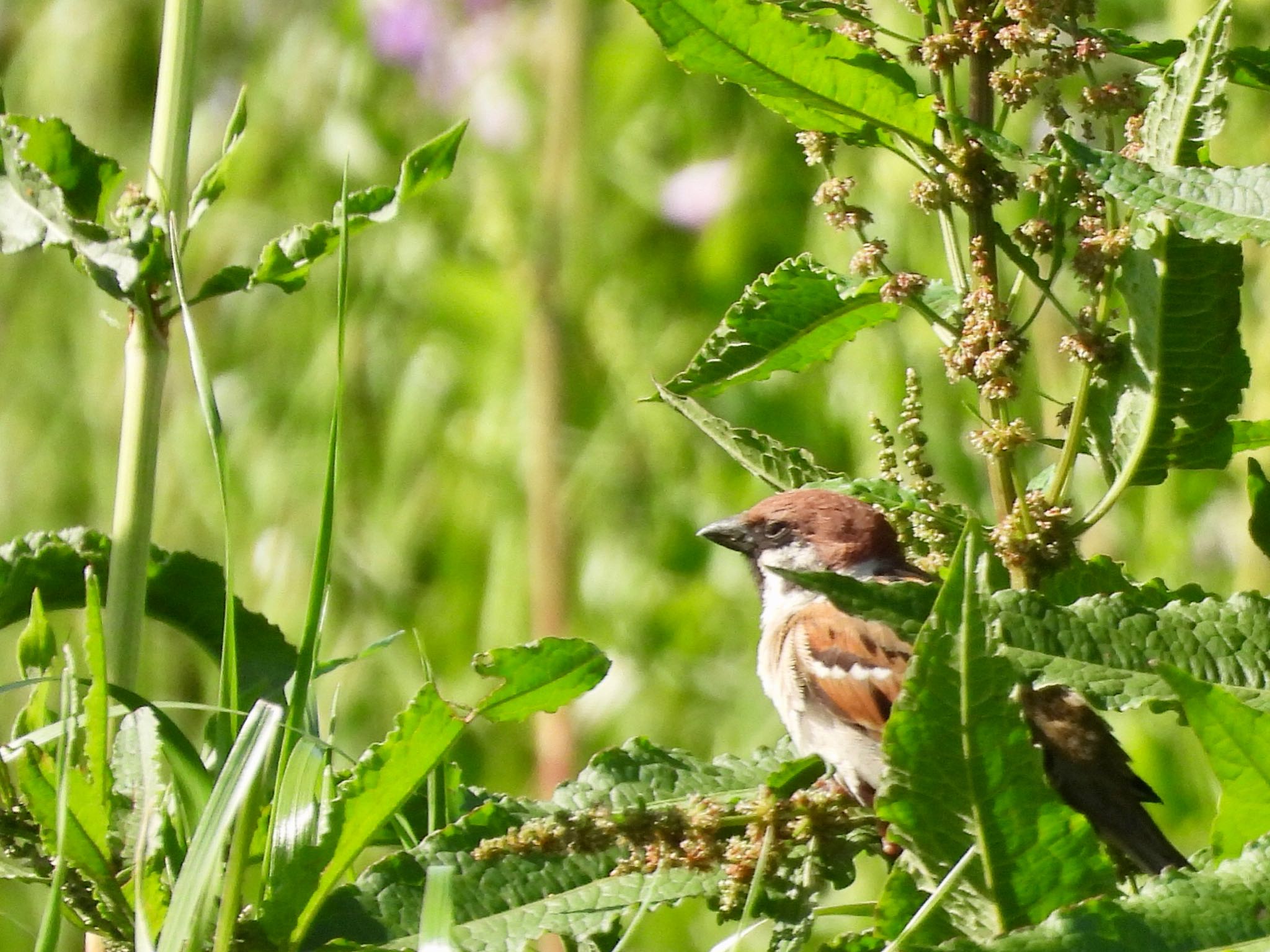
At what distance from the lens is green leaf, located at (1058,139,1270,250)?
1.08 meters

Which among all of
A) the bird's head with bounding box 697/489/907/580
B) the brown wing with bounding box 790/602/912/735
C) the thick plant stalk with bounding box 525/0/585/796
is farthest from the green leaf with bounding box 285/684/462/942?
the thick plant stalk with bounding box 525/0/585/796

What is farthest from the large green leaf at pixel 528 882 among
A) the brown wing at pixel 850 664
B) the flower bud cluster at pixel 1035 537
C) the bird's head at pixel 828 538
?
the bird's head at pixel 828 538

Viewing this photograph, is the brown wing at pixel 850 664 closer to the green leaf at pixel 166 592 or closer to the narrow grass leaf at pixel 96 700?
the green leaf at pixel 166 592

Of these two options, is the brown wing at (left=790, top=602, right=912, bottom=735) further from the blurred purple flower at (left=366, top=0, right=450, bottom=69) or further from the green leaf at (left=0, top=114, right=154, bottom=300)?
the blurred purple flower at (left=366, top=0, right=450, bottom=69)

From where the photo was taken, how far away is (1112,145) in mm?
1326

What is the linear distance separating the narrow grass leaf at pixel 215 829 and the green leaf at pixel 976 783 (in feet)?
1.37

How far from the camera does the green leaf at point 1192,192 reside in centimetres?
108

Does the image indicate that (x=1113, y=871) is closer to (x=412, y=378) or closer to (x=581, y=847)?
(x=581, y=847)

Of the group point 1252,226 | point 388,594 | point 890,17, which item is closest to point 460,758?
point 388,594

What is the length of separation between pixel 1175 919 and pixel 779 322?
0.62m

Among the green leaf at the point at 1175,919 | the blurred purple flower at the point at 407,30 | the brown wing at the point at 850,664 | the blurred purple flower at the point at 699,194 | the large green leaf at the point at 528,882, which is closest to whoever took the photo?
the green leaf at the point at 1175,919

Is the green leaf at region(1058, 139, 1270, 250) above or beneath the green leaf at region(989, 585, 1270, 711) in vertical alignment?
above

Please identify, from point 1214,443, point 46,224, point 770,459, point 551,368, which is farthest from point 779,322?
point 551,368

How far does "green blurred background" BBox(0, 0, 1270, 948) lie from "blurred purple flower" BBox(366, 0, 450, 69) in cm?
1
